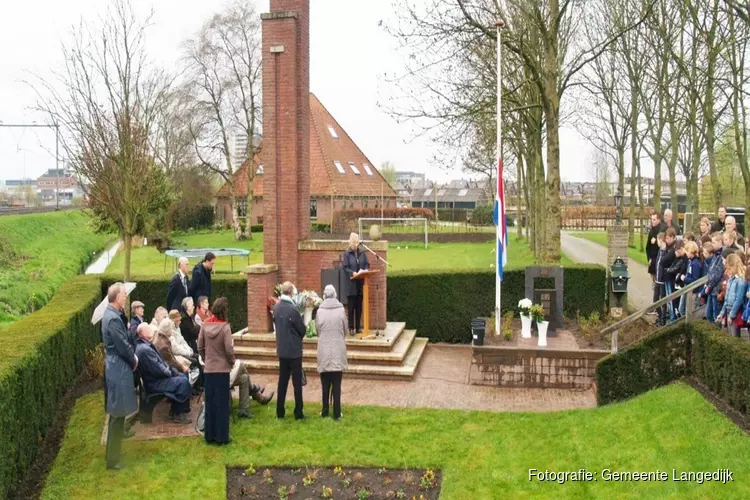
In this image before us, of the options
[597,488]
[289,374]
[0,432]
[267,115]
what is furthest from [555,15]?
[0,432]

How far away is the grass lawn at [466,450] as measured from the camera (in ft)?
22.5

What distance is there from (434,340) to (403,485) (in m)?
8.46

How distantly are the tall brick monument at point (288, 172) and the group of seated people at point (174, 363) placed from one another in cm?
363

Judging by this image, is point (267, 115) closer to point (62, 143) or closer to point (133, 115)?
point (133, 115)

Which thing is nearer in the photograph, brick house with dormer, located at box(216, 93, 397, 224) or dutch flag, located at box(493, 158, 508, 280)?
dutch flag, located at box(493, 158, 508, 280)

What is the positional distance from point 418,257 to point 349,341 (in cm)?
1930

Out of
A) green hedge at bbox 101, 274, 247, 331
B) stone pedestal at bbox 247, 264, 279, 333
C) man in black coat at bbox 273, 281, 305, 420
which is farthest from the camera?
green hedge at bbox 101, 274, 247, 331

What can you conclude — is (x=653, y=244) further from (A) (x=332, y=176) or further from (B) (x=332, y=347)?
(A) (x=332, y=176)

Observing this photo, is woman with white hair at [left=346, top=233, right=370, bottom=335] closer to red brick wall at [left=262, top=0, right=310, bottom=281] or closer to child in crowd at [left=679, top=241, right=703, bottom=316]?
red brick wall at [left=262, top=0, right=310, bottom=281]

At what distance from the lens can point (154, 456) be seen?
7945 mm

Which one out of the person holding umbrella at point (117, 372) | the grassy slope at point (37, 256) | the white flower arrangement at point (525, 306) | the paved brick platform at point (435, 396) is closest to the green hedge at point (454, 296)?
the white flower arrangement at point (525, 306)

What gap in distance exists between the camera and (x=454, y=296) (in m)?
15.6

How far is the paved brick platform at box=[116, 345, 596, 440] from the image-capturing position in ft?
33.8

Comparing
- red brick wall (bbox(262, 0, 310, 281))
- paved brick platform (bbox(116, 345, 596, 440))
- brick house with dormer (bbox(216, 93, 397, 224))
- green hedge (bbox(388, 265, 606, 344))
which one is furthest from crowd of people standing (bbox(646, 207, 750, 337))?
brick house with dormer (bbox(216, 93, 397, 224))
